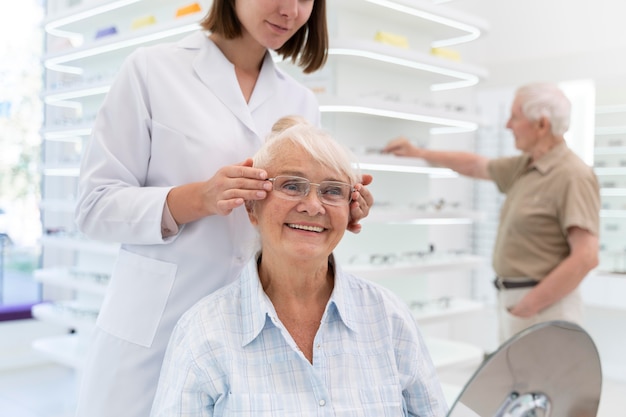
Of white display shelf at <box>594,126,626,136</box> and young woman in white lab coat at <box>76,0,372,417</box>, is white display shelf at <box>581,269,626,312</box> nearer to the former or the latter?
white display shelf at <box>594,126,626,136</box>

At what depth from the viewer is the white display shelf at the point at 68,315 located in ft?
12.5

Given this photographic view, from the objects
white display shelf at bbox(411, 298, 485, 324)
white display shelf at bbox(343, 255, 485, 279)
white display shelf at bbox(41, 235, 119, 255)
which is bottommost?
white display shelf at bbox(411, 298, 485, 324)

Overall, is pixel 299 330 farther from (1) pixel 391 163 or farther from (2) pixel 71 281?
(2) pixel 71 281

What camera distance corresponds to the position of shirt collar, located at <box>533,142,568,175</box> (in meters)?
3.08

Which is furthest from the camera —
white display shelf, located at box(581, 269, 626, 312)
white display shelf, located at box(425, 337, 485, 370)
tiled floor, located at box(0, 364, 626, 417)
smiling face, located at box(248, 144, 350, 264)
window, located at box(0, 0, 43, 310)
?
window, located at box(0, 0, 43, 310)

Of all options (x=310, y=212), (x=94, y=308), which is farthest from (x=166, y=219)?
(x=94, y=308)

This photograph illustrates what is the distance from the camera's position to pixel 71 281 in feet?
12.9

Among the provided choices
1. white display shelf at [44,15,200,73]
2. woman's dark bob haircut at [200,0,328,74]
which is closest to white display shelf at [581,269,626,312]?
white display shelf at [44,15,200,73]

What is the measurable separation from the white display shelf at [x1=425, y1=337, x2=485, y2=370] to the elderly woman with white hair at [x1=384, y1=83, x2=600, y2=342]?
323mm

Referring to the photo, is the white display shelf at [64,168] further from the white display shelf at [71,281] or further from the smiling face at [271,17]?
the smiling face at [271,17]

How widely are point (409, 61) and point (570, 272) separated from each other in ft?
3.99

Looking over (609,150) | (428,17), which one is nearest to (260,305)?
(428,17)

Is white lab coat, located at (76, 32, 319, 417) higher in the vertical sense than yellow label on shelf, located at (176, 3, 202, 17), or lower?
lower

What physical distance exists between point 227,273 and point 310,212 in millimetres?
277
